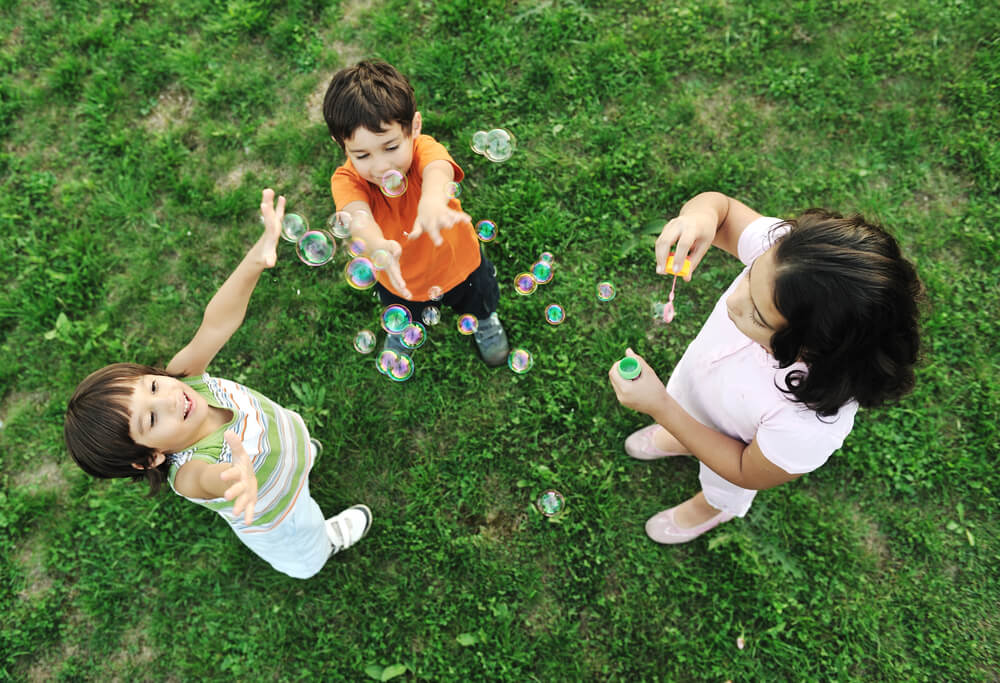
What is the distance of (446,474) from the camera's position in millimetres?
4188

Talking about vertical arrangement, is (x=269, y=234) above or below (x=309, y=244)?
above

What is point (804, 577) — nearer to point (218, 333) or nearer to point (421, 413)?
point (421, 413)

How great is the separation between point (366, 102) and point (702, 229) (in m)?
1.76

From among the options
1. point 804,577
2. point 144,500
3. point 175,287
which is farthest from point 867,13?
point 144,500

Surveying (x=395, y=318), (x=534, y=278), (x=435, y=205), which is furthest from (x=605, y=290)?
(x=435, y=205)

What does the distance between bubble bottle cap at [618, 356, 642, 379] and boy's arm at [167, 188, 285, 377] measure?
5.72 feet

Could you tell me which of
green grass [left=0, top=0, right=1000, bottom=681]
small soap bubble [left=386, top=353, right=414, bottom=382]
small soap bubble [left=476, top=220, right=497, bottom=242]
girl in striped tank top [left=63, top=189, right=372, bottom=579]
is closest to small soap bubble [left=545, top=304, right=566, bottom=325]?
green grass [left=0, top=0, right=1000, bottom=681]

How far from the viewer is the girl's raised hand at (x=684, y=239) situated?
258cm

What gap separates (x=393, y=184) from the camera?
10.1 ft

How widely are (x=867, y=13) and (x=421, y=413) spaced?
503 centimetres

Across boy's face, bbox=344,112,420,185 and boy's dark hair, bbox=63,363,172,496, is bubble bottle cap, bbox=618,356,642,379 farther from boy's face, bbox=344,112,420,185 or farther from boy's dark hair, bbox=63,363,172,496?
boy's dark hair, bbox=63,363,172,496

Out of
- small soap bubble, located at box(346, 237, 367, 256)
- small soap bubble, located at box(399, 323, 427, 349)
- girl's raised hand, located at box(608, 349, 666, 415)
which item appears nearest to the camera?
girl's raised hand, located at box(608, 349, 666, 415)

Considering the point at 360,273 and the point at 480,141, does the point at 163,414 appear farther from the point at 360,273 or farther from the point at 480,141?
the point at 480,141

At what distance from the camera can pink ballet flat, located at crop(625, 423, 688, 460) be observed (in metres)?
3.99
